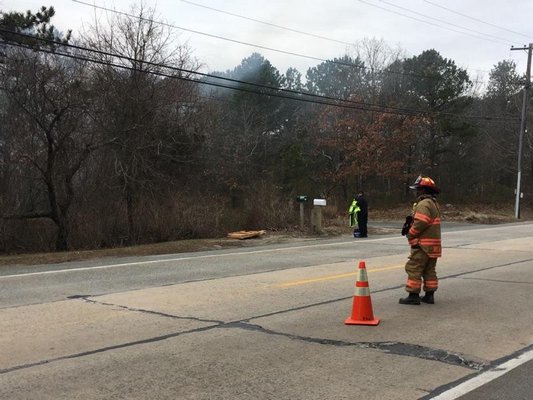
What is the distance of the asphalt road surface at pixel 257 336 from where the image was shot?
4.71m

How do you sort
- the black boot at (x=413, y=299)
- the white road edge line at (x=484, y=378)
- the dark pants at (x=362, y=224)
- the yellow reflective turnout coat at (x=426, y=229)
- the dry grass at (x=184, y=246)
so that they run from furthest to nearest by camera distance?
the dark pants at (x=362, y=224)
the dry grass at (x=184, y=246)
the black boot at (x=413, y=299)
the yellow reflective turnout coat at (x=426, y=229)
the white road edge line at (x=484, y=378)

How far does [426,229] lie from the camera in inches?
313

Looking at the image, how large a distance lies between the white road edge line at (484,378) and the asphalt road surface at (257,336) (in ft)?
0.04

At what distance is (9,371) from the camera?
5082mm

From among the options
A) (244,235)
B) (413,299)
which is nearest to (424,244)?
(413,299)

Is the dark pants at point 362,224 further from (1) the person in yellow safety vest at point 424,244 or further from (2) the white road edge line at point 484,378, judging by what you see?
(2) the white road edge line at point 484,378

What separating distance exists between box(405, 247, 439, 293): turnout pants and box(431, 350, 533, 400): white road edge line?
7.67ft

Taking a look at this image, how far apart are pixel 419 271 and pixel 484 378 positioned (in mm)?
3088

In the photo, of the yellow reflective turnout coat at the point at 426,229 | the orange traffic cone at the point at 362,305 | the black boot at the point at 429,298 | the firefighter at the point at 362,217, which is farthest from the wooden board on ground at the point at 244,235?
the orange traffic cone at the point at 362,305

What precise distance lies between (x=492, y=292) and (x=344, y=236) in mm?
12999

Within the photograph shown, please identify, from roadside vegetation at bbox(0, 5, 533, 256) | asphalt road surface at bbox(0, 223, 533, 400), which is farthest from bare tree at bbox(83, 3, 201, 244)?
asphalt road surface at bbox(0, 223, 533, 400)

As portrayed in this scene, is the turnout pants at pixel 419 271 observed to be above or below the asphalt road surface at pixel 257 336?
above

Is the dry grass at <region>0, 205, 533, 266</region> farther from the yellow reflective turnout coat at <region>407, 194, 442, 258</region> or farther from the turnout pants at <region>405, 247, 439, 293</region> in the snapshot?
the yellow reflective turnout coat at <region>407, 194, 442, 258</region>

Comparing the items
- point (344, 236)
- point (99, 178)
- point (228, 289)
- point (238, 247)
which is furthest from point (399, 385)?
point (99, 178)
